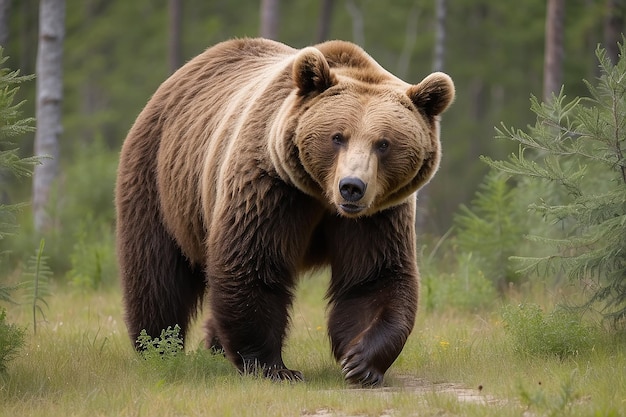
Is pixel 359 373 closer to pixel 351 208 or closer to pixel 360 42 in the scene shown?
pixel 351 208

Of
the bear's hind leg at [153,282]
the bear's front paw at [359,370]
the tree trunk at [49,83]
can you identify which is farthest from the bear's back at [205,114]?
the tree trunk at [49,83]

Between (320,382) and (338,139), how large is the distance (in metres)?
1.58

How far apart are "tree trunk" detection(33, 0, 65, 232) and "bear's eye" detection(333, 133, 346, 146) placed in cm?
712

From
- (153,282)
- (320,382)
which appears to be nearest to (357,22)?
(153,282)

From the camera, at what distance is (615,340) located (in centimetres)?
631

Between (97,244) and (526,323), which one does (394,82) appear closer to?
(526,323)

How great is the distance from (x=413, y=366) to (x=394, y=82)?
1.96 metres

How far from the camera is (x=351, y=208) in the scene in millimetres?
5281

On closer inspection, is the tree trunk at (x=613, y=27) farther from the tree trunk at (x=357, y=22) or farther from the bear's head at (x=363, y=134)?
the tree trunk at (x=357, y=22)

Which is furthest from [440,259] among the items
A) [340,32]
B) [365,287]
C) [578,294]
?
[340,32]

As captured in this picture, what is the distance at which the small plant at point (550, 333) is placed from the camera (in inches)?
243

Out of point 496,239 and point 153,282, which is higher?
point 153,282

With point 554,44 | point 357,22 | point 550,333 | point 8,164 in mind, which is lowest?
point 550,333

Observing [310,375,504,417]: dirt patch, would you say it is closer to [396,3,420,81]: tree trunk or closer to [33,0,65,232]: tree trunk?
[33,0,65,232]: tree trunk
